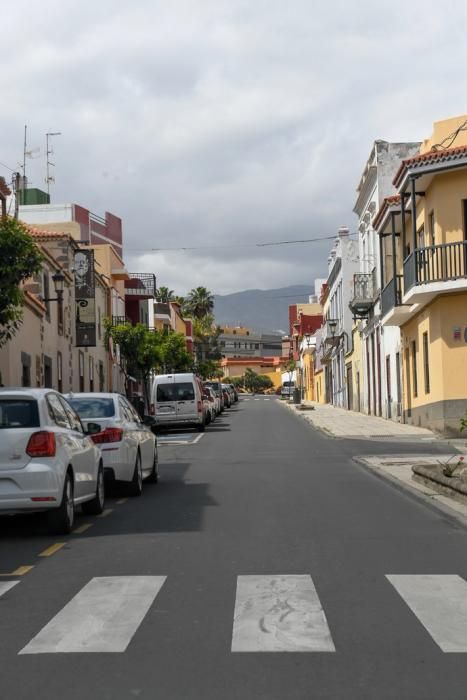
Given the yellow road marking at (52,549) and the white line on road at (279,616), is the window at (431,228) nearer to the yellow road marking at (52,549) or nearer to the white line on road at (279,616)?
the yellow road marking at (52,549)

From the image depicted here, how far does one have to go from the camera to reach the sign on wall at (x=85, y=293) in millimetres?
44875

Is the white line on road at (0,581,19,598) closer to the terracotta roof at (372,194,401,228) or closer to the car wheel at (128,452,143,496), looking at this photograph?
the car wheel at (128,452,143,496)

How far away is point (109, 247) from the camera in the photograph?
57.1 m

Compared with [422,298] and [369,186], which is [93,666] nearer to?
[422,298]

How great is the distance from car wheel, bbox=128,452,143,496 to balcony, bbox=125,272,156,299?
1937 inches

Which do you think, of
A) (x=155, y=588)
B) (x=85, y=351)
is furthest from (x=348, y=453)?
(x=85, y=351)

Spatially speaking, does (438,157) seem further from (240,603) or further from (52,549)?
(240,603)

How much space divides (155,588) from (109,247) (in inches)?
1984

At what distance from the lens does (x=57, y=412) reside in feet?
38.6

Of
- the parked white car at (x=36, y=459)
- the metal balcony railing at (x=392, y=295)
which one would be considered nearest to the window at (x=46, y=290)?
the metal balcony railing at (x=392, y=295)

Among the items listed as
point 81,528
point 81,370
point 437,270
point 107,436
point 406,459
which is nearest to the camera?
A: point 81,528

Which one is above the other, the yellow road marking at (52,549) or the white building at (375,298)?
the white building at (375,298)

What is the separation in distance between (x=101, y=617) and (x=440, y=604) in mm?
2302

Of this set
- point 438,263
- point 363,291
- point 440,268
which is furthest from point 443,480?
point 363,291
